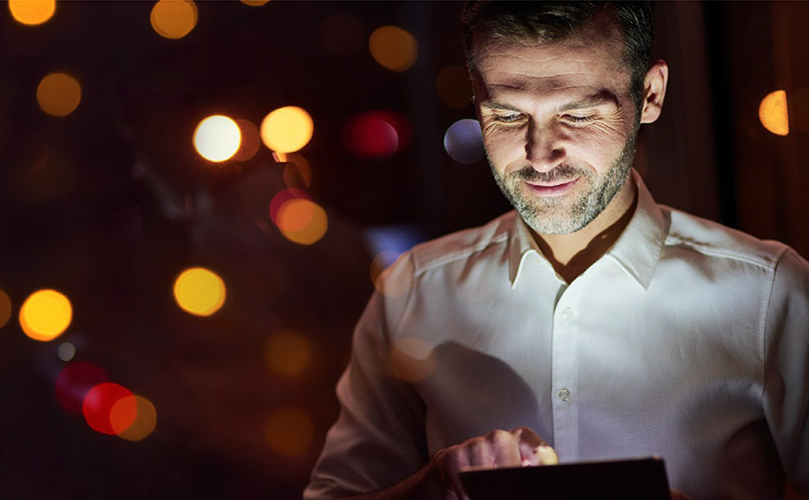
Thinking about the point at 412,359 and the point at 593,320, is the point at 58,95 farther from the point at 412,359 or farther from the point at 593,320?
the point at 593,320

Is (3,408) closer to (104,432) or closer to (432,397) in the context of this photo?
(104,432)

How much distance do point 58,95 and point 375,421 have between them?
107cm

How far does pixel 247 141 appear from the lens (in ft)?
6.27

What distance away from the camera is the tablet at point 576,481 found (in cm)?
84

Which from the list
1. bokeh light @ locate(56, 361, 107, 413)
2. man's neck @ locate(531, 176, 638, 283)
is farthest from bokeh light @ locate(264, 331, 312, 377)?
man's neck @ locate(531, 176, 638, 283)

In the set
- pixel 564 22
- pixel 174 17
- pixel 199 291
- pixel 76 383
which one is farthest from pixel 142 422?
pixel 564 22

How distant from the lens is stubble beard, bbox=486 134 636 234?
115cm

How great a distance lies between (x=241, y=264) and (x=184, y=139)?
33cm

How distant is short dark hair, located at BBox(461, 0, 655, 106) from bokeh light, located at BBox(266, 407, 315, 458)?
3.58 feet

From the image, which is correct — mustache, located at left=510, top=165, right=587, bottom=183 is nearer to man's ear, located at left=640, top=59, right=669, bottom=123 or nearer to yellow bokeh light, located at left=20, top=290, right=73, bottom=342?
man's ear, located at left=640, top=59, right=669, bottom=123

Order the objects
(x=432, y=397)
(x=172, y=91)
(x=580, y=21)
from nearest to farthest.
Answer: (x=580, y=21) < (x=432, y=397) < (x=172, y=91)

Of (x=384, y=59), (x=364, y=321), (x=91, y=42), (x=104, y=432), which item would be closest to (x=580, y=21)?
(x=364, y=321)

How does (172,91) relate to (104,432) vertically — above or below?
above

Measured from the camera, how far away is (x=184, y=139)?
1896 millimetres
